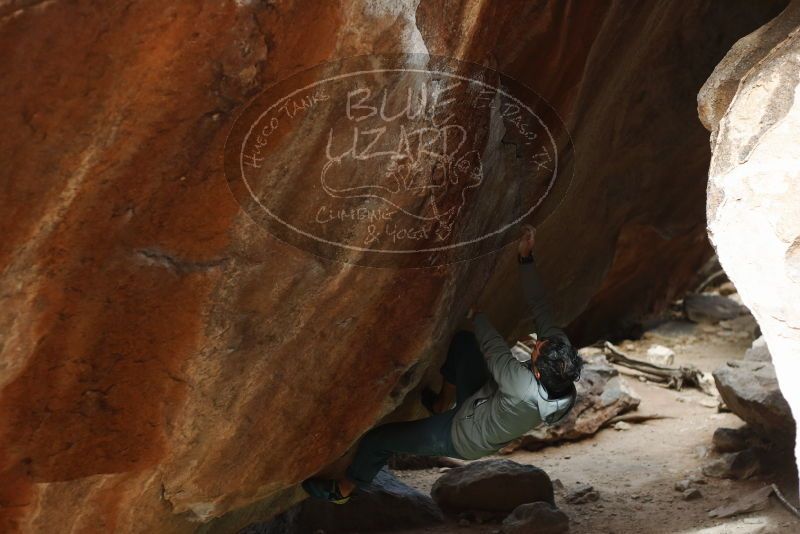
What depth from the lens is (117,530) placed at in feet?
12.3

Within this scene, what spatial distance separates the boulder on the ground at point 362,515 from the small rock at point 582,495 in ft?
3.01

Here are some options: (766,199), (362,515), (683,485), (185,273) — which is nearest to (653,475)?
(683,485)

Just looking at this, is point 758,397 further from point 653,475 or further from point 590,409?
point 590,409

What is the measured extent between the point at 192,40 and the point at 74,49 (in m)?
0.37

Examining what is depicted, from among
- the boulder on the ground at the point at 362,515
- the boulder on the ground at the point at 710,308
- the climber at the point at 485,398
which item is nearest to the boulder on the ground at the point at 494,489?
the boulder on the ground at the point at 362,515

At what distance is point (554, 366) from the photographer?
12.8 feet

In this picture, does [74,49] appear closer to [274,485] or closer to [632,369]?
[274,485]

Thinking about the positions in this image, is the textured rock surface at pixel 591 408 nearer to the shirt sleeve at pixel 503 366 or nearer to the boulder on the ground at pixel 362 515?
the boulder on the ground at pixel 362 515

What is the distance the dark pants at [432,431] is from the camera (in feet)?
14.9

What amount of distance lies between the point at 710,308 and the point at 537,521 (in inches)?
249

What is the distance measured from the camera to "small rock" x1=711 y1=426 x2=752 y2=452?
6.22 meters

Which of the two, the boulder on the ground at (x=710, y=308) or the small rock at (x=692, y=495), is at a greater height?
the small rock at (x=692, y=495)

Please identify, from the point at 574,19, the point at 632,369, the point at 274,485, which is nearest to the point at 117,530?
the point at 274,485

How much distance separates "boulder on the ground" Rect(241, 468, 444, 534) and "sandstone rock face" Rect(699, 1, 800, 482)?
3.52 meters
